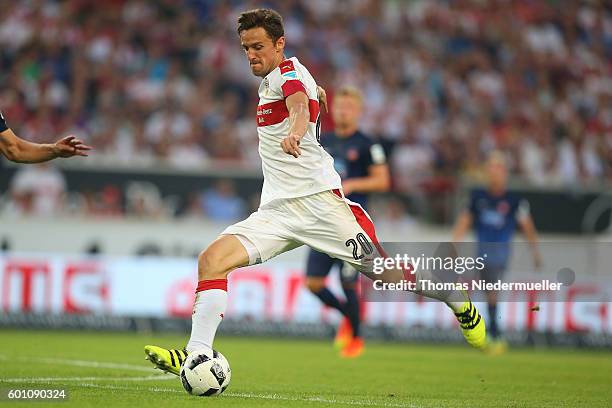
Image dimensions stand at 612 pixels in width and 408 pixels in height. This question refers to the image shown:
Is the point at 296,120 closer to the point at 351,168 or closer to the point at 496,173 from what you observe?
the point at 351,168

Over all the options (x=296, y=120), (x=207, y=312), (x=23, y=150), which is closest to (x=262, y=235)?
(x=207, y=312)

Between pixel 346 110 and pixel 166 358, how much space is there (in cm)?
543

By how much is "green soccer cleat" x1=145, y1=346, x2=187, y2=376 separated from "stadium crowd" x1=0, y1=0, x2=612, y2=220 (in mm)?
9924

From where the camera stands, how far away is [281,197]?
24.5ft

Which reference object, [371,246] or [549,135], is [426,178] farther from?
[371,246]

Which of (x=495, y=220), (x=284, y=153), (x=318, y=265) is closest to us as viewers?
(x=284, y=153)

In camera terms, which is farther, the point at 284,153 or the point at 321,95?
the point at 321,95

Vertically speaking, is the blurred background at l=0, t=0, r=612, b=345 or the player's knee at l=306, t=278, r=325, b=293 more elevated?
the blurred background at l=0, t=0, r=612, b=345

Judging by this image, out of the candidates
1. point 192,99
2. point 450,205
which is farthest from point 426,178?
point 192,99

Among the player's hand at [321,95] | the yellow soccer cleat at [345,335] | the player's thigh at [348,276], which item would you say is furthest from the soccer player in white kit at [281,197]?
the yellow soccer cleat at [345,335]

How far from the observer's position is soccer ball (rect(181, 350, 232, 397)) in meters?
6.79

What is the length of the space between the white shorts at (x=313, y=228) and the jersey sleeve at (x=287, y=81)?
806mm

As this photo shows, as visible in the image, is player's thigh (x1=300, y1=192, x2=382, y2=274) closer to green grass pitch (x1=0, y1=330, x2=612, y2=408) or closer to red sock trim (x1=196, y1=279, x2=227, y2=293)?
red sock trim (x1=196, y1=279, x2=227, y2=293)

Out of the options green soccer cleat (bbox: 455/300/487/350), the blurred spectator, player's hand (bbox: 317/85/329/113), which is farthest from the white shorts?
the blurred spectator
